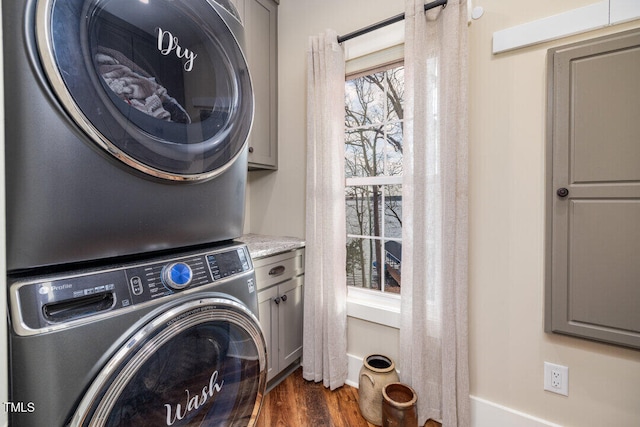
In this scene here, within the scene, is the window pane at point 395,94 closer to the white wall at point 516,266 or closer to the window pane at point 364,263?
the white wall at point 516,266

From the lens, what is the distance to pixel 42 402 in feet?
1.88

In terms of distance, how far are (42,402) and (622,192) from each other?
73.1 inches

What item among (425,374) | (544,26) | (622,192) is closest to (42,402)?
(425,374)

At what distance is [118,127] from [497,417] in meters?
1.89

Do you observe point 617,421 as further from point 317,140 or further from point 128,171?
point 128,171

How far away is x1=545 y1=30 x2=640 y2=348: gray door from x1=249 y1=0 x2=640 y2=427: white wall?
0.06 metres

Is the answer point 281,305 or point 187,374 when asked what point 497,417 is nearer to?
point 281,305

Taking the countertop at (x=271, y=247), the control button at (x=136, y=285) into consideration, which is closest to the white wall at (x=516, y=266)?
the countertop at (x=271, y=247)

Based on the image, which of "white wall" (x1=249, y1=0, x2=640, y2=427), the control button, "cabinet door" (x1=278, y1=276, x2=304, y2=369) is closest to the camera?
the control button

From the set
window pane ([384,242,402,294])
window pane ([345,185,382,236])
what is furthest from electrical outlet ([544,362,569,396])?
window pane ([345,185,382,236])

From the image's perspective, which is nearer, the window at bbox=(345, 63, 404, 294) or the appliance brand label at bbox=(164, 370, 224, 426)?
the appliance brand label at bbox=(164, 370, 224, 426)

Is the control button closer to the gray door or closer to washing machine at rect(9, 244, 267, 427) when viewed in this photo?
washing machine at rect(9, 244, 267, 427)

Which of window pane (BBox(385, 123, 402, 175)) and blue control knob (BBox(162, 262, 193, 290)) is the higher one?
window pane (BBox(385, 123, 402, 175))

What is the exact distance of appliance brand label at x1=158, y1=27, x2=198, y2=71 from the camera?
785mm
